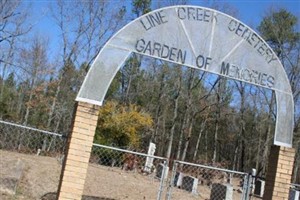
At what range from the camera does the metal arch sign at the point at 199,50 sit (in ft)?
23.2

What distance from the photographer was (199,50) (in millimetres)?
7664

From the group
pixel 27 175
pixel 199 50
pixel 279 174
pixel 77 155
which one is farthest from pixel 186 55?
pixel 27 175

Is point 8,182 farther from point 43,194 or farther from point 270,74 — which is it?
point 270,74

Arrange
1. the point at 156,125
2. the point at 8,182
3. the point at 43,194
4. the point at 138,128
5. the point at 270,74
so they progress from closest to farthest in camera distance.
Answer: the point at 270,74, the point at 8,182, the point at 43,194, the point at 138,128, the point at 156,125

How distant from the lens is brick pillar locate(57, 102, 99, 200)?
6551 millimetres

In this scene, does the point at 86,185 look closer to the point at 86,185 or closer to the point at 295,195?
the point at 86,185

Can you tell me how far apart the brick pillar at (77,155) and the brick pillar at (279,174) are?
137 inches

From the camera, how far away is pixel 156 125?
1547 inches

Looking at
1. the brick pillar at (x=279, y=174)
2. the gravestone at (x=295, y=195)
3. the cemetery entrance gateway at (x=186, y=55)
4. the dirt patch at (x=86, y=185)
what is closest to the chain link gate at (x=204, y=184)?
the brick pillar at (x=279, y=174)

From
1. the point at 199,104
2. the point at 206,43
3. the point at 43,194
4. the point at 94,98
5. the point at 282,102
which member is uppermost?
the point at 199,104

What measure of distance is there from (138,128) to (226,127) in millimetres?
15279

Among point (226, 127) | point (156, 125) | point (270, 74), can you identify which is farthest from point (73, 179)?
point (226, 127)

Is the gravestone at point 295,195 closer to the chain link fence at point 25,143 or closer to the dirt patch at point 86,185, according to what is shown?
the dirt patch at point 86,185

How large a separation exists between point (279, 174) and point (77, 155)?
374 cm
